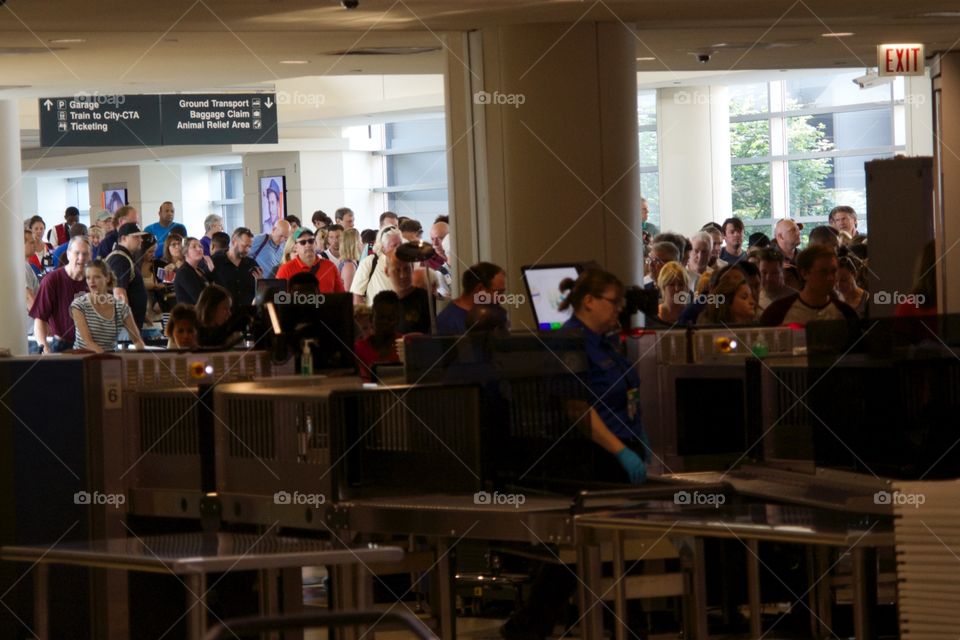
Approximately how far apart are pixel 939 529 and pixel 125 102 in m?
15.1

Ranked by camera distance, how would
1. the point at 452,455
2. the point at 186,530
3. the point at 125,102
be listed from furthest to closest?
the point at 125,102 < the point at 186,530 < the point at 452,455

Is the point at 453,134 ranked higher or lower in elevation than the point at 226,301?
higher

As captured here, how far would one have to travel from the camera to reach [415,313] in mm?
9969

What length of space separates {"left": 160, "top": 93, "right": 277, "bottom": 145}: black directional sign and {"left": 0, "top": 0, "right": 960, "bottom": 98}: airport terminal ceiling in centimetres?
454

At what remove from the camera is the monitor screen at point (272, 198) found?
23875 mm

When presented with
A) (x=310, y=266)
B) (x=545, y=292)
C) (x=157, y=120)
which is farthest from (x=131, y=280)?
(x=545, y=292)

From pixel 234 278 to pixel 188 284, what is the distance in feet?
4.75

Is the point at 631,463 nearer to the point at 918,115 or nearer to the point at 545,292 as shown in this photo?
the point at 545,292

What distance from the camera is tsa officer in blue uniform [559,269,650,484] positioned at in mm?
5707

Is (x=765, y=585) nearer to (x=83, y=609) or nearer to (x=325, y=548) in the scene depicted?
(x=83, y=609)

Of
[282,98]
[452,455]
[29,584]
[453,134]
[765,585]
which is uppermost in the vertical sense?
[282,98]

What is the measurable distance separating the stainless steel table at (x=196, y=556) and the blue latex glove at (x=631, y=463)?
5.24 feet

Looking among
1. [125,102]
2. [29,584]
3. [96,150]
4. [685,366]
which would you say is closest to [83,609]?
[29,584]

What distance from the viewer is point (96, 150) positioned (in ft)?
85.2
